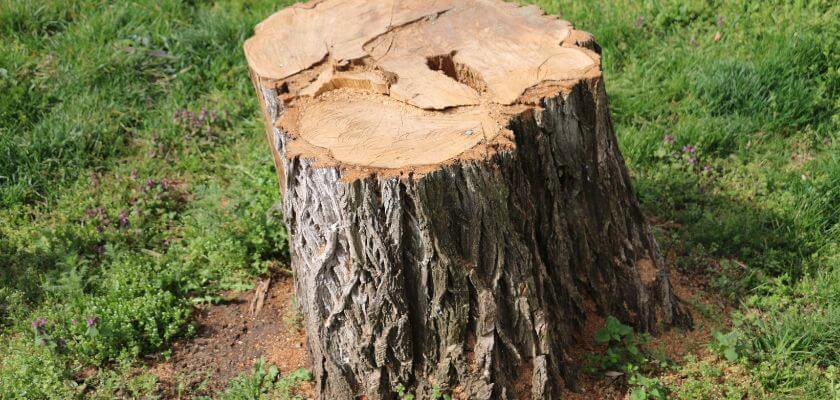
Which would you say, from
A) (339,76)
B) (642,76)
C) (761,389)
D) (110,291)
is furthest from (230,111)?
(761,389)

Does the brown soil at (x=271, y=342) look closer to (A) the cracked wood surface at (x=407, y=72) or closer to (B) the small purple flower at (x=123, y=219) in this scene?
(B) the small purple flower at (x=123, y=219)

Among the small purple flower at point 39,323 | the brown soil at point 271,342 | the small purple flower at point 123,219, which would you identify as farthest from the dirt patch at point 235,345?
the small purple flower at point 123,219

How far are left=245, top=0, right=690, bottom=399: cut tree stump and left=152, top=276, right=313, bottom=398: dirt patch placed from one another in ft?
1.47

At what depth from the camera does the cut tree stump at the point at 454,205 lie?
2.75 metres

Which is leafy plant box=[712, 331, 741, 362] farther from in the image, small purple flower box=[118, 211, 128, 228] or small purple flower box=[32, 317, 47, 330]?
small purple flower box=[118, 211, 128, 228]

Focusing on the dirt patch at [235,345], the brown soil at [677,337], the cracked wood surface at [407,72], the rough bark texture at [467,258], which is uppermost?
the cracked wood surface at [407,72]

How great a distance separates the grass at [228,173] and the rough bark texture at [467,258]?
2.37 ft

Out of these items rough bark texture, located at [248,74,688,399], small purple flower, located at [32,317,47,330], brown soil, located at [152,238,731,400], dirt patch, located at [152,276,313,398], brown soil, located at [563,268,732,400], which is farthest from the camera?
small purple flower, located at [32,317,47,330]

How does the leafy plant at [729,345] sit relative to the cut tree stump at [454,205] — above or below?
below

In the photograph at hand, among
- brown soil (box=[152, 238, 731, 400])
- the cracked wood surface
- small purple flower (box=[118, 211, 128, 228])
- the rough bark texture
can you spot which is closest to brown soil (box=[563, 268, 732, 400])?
brown soil (box=[152, 238, 731, 400])

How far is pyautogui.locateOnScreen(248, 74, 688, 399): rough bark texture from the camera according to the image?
108 inches

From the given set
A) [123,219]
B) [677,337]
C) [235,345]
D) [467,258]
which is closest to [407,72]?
[467,258]

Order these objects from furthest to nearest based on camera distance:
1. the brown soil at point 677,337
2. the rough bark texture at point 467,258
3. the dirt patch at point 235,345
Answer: the dirt patch at point 235,345, the brown soil at point 677,337, the rough bark texture at point 467,258

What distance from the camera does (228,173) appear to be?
487cm
